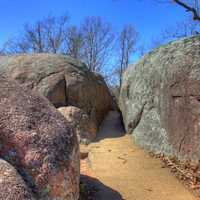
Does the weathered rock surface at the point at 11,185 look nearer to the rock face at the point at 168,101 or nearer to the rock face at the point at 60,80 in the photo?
the rock face at the point at 168,101

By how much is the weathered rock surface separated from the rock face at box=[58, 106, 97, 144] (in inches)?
167

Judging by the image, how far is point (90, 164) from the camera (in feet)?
20.2

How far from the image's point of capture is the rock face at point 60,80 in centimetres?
843

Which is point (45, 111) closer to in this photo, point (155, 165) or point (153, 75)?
point (155, 165)

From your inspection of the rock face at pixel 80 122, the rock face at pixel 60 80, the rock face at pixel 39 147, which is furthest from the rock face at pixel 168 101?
the rock face at pixel 39 147

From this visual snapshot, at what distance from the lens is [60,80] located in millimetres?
8523

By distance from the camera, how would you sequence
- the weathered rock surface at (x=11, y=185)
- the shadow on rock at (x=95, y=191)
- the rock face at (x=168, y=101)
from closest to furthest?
the weathered rock surface at (x=11, y=185)
the shadow on rock at (x=95, y=191)
the rock face at (x=168, y=101)

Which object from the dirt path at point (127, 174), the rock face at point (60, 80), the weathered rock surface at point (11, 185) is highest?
the rock face at point (60, 80)

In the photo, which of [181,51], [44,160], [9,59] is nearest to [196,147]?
[181,51]

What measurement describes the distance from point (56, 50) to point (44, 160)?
766 inches

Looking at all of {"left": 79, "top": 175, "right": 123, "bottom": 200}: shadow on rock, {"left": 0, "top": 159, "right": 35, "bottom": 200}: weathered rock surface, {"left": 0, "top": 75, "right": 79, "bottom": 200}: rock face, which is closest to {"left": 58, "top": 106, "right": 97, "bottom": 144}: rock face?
{"left": 79, "top": 175, "right": 123, "bottom": 200}: shadow on rock

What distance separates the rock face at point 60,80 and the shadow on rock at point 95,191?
11.3 ft

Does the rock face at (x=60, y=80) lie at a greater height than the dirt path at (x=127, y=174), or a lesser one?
greater

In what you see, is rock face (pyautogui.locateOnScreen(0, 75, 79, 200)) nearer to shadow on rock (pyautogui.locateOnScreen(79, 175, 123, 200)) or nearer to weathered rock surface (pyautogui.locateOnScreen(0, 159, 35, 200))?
weathered rock surface (pyautogui.locateOnScreen(0, 159, 35, 200))
